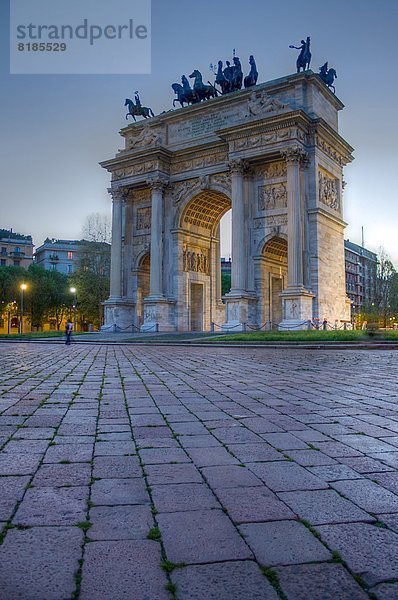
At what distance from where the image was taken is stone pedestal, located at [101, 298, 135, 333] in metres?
39.3

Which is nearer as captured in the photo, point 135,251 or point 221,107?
point 221,107

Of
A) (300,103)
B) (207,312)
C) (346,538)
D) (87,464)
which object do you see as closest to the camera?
(346,538)

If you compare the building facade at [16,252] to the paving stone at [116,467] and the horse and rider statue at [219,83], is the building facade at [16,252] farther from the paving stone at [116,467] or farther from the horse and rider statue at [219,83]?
the paving stone at [116,467]

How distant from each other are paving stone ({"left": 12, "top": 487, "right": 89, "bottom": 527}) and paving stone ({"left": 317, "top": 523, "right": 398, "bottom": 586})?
3.95 ft

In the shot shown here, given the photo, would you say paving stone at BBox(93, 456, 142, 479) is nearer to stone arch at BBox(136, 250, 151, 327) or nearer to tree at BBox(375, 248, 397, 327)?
stone arch at BBox(136, 250, 151, 327)

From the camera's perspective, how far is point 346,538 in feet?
7.54

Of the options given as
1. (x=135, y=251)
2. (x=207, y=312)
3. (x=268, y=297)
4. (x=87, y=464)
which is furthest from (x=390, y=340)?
(x=135, y=251)

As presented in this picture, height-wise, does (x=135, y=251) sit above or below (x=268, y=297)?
above

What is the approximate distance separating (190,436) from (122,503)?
1650 millimetres

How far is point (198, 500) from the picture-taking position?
2.80 meters

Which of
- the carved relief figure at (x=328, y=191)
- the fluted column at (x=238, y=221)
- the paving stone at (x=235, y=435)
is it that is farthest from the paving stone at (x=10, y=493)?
the carved relief figure at (x=328, y=191)

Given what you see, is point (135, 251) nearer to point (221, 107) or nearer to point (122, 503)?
point (221, 107)

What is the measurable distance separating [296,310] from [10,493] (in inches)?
1126

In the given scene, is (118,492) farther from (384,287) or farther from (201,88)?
(384,287)
